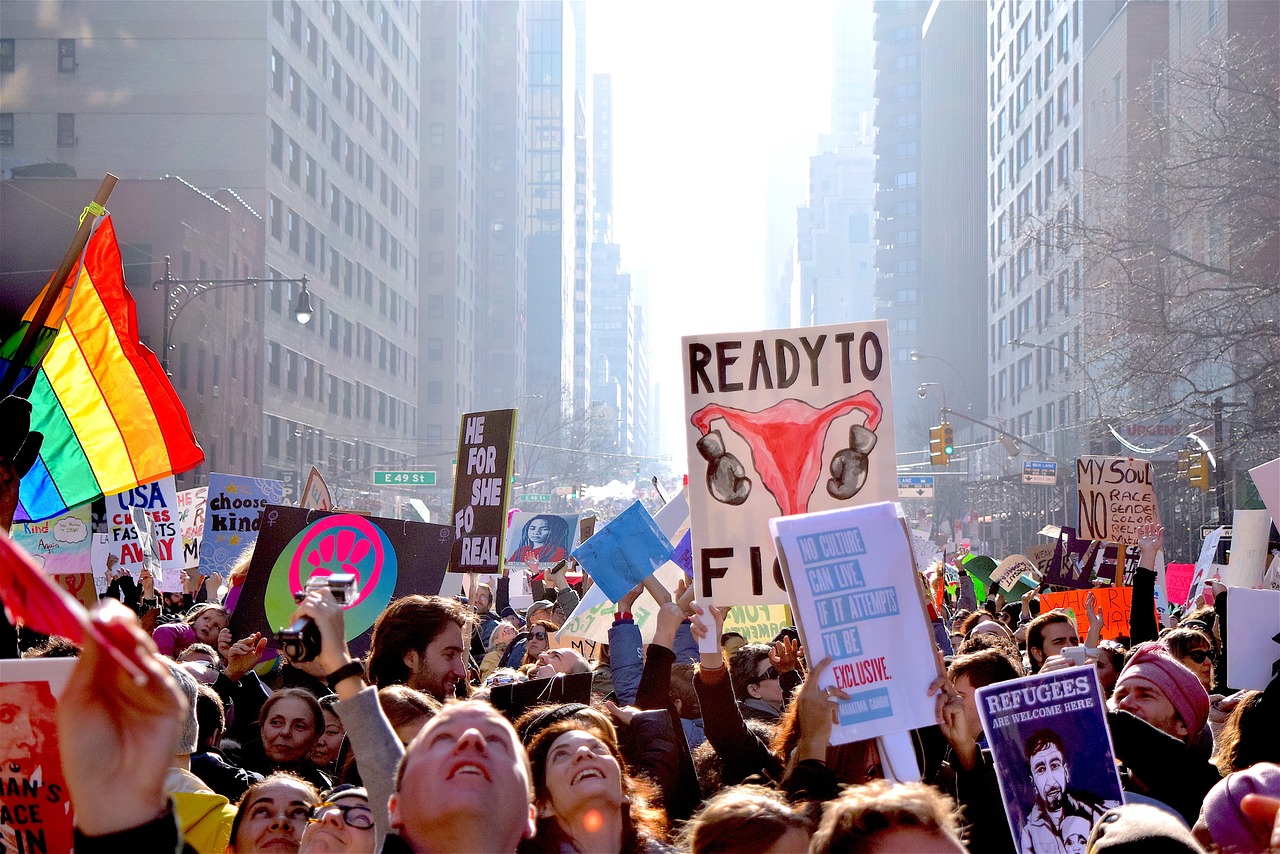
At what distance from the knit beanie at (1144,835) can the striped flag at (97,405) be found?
200 inches

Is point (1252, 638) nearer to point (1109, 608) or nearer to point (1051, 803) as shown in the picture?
point (1051, 803)

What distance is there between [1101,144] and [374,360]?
38694mm

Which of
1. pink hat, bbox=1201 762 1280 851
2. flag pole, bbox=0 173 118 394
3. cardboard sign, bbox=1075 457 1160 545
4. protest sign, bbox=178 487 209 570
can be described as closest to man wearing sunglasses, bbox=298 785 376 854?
pink hat, bbox=1201 762 1280 851

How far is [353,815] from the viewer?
150 inches

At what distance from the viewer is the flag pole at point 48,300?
20.0 feet

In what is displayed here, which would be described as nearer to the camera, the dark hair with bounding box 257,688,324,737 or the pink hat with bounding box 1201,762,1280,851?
the pink hat with bounding box 1201,762,1280,851

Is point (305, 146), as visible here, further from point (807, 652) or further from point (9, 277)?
point (807, 652)

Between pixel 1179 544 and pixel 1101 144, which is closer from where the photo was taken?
pixel 1179 544

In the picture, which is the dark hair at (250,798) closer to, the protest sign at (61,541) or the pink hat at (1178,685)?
the pink hat at (1178,685)

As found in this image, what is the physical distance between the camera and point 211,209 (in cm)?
4588

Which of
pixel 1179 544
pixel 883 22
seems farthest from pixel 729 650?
pixel 883 22

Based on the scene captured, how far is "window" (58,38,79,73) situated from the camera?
52969mm

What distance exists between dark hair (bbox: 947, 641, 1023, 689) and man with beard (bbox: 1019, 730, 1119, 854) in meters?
1.10

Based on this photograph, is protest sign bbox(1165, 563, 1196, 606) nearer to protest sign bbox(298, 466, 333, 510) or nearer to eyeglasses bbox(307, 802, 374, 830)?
protest sign bbox(298, 466, 333, 510)
